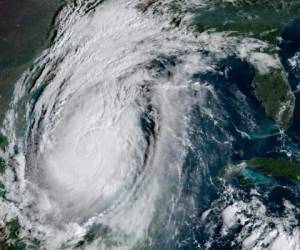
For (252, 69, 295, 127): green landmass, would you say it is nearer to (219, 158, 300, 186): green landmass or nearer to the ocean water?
the ocean water

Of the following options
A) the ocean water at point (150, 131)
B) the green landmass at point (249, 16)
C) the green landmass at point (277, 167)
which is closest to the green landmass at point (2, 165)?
the ocean water at point (150, 131)

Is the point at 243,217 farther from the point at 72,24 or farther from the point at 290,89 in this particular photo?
the point at 72,24

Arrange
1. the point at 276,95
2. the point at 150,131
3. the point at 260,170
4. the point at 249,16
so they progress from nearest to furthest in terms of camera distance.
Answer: the point at 260,170 < the point at 150,131 < the point at 276,95 < the point at 249,16

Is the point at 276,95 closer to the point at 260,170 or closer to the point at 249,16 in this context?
the point at 260,170

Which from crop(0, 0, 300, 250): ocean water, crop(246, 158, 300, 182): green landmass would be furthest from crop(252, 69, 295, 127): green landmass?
crop(246, 158, 300, 182): green landmass

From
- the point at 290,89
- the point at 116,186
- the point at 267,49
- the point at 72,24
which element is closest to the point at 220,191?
the point at 116,186

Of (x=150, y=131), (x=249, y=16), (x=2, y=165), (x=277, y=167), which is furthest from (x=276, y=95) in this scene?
(x=2, y=165)
